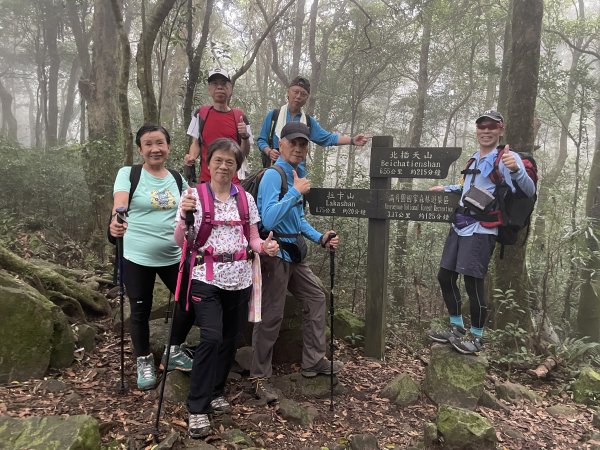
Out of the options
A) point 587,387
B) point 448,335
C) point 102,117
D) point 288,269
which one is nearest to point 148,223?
point 288,269

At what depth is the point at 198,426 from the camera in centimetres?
324

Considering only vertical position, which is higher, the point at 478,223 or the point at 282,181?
the point at 282,181

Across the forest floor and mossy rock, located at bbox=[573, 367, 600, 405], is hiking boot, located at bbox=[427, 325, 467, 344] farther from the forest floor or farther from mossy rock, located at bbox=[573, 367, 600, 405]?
mossy rock, located at bbox=[573, 367, 600, 405]

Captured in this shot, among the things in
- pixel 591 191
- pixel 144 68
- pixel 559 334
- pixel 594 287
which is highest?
pixel 144 68

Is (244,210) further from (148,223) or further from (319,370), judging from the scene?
(319,370)

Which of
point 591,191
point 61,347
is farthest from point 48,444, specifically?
point 591,191

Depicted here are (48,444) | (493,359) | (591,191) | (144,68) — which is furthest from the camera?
(591,191)

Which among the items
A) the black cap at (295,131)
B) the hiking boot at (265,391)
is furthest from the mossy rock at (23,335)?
the black cap at (295,131)

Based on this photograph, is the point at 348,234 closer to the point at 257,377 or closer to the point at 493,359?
the point at 493,359

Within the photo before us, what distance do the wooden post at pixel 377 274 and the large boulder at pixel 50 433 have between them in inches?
128

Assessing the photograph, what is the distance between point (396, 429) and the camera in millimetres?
3986

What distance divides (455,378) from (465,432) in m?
0.97

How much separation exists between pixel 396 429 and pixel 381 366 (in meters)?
1.12

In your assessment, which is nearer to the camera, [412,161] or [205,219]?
[205,219]
